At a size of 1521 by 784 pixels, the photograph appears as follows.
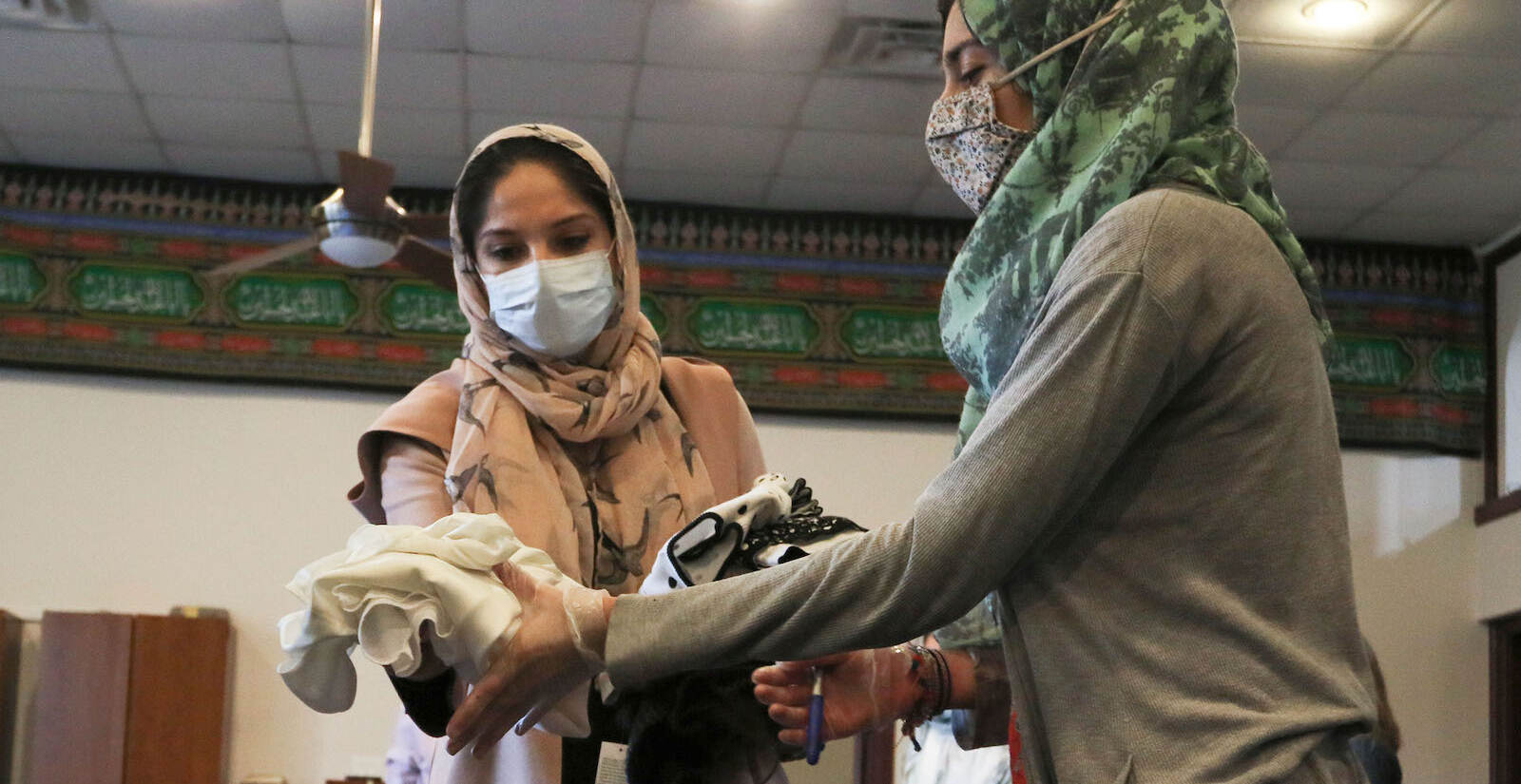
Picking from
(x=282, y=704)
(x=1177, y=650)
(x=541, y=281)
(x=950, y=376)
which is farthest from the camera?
(x=950, y=376)

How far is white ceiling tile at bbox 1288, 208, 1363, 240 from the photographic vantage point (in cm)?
730

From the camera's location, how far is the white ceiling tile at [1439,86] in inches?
225

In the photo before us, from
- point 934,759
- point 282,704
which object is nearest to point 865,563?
point 934,759

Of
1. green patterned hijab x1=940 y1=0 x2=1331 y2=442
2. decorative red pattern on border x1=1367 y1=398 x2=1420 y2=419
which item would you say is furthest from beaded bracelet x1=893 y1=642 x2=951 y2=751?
decorative red pattern on border x1=1367 y1=398 x2=1420 y2=419

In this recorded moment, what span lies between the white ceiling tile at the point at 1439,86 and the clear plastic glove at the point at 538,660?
5.06 m

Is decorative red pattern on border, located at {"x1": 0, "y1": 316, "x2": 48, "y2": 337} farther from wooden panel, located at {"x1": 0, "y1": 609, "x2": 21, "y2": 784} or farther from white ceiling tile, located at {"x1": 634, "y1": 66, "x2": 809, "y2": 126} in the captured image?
white ceiling tile, located at {"x1": 634, "y1": 66, "x2": 809, "y2": 126}

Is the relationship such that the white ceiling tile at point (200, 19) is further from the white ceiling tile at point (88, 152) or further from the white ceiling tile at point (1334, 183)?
the white ceiling tile at point (1334, 183)

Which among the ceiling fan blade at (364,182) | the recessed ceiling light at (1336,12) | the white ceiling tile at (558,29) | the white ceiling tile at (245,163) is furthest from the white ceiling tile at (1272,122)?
the white ceiling tile at (245,163)

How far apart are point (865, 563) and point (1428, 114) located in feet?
18.1

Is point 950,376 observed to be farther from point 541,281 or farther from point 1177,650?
point 1177,650

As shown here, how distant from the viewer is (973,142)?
171 centimetres

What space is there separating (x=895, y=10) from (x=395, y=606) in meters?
4.38

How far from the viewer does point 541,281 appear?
2.25 metres

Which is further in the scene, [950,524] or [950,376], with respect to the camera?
[950,376]
